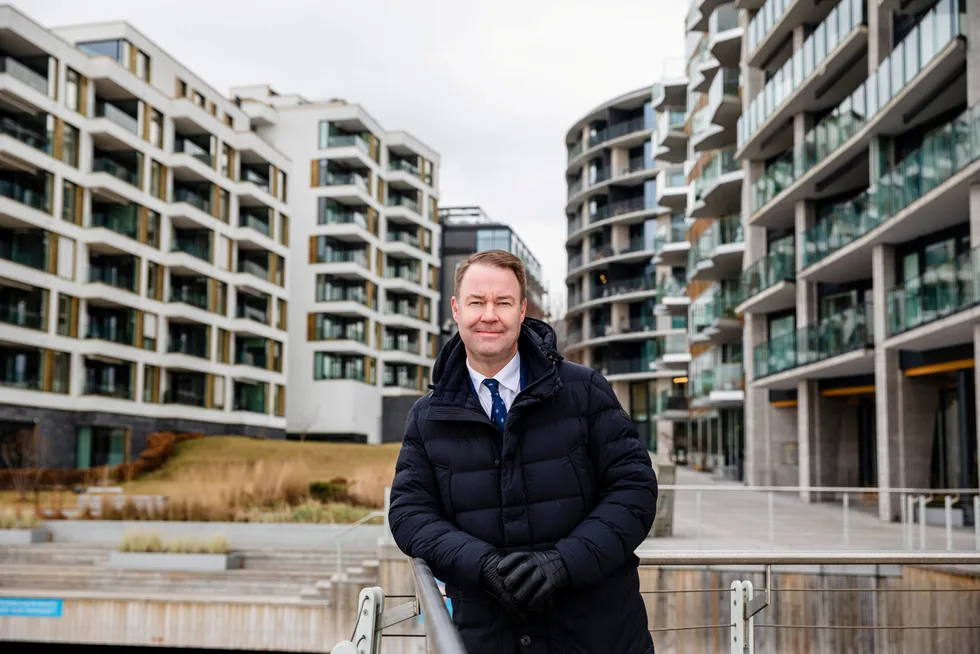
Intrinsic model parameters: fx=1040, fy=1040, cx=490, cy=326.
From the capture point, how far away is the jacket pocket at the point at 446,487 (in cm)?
300

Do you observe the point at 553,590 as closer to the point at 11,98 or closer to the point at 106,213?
the point at 11,98

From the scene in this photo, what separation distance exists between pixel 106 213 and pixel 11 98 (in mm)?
7835


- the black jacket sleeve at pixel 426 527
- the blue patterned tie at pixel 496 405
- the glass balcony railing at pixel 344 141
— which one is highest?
the glass balcony railing at pixel 344 141

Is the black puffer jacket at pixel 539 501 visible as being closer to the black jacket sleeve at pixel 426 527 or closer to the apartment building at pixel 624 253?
the black jacket sleeve at pixel 426 527

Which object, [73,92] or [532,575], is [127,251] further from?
[532,575]

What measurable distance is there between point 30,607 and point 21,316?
25.1m

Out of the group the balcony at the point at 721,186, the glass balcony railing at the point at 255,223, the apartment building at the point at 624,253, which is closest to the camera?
the balcony at the point at 721,186

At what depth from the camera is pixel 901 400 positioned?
2448cm

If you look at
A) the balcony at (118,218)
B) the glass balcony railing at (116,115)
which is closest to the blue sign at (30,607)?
the balcony at (118,218)

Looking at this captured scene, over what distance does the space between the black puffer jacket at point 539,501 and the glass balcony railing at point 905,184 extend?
1846cm

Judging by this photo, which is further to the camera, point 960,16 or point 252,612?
point 960,16

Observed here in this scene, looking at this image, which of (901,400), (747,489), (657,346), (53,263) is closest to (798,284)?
(901,400)

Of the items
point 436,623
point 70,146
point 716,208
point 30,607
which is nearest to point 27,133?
point 70,146

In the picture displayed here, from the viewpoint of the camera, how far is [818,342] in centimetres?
2825
